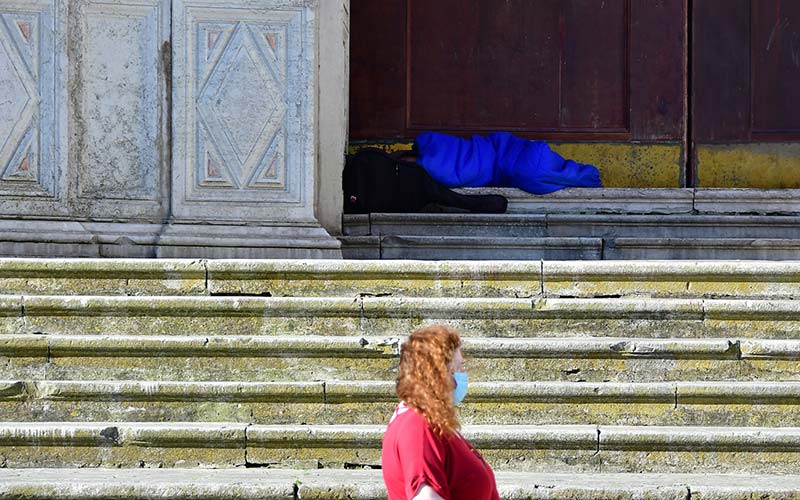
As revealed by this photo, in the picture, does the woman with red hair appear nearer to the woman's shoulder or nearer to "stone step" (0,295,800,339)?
the woman's shoulder

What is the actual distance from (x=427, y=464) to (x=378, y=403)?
8.19 ft

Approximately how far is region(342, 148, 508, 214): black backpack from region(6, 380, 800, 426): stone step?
3185 millimetres

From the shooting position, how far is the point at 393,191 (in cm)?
970

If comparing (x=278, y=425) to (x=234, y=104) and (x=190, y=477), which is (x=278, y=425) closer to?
(x=190, y=477)

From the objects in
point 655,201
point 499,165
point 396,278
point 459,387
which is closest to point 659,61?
point 655,201

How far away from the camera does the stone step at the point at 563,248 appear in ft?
30.3

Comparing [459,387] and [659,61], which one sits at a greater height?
[659,61]

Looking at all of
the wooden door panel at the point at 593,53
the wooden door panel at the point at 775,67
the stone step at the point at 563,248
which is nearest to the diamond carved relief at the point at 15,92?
the stone step at the point at 563,248

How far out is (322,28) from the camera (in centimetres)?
931

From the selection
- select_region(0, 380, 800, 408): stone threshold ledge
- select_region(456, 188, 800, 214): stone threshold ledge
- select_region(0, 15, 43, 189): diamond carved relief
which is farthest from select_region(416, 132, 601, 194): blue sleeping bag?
select_region(0, 380, 800, 408): stone threshold ledge

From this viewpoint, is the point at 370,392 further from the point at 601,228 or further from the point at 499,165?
the point at 499,165

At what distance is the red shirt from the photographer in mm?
4148

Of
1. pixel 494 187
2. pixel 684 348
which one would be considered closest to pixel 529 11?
pixel 494 187

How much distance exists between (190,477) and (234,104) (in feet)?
11.3
